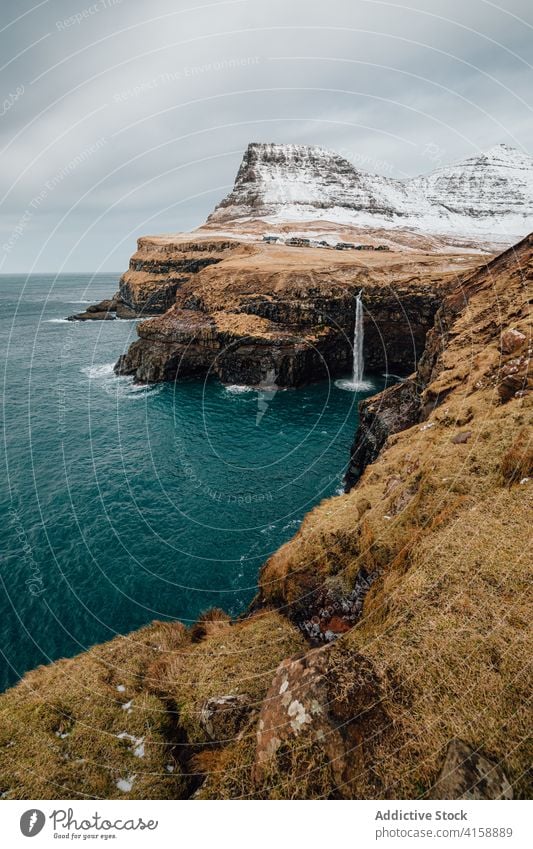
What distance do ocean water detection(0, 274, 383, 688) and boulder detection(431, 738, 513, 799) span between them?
18.9 meters

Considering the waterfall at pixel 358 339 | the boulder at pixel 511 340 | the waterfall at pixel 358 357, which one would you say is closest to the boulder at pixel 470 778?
the boulder at pixel 511 340

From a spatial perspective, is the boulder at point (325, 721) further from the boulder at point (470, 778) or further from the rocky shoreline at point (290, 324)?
the rocky shoreline at point (290, 324)

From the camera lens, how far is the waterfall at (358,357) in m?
67.1

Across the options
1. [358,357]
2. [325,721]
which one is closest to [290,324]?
[358,357]

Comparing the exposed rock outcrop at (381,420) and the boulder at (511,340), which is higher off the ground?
the boulder at (511,340)

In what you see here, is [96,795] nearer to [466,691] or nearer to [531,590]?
[466,691]

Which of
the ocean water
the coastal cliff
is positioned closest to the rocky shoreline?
the ocean water

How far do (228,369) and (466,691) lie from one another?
64018mm

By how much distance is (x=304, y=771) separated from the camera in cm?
698

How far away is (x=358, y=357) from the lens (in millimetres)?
70312

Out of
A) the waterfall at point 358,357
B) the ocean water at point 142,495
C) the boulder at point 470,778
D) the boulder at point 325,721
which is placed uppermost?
the waterfall at point 358,357

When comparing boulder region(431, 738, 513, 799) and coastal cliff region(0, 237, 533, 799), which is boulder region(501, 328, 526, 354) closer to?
coastal cliff region(0, 237, 533, 799)

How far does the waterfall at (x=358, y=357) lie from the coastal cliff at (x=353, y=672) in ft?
159

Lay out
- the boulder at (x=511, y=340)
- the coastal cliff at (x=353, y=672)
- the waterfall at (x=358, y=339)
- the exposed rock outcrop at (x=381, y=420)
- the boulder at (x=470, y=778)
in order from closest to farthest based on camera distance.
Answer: the boulder at (x=470, y=778)
the coastal cliff at (x=353, y=672)
the boulder at (x=511, y=340)
the exposed rock outcrop at (x=381, y=420)
the waterfall at (x=358, y=339)
